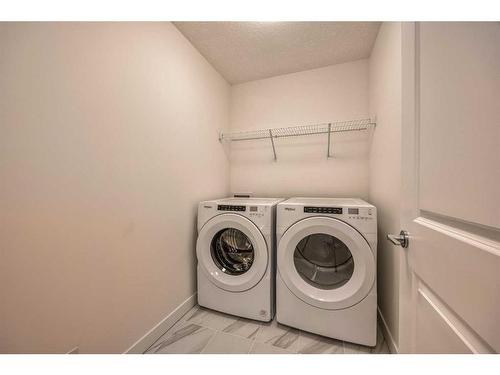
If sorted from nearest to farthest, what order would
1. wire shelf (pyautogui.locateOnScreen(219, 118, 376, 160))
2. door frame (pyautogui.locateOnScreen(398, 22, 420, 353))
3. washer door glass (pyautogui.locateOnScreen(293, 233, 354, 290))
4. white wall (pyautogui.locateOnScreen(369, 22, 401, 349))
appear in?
door frame (pyautogui.locateOnScreen(398, 22, 420, 353)) → white wall (pyautogui.locateOnScreen(369, 22, 401, 349)) → washer door glass (pyautogui.locateOnScreen(293, 233, 354, 290)) → wire shelf (pyautogui.locateOnScreen(219, 118, 376, 160))

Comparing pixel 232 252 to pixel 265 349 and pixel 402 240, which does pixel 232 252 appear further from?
pixel 402 240

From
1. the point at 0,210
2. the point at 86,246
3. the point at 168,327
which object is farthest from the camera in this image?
the point at 168,327

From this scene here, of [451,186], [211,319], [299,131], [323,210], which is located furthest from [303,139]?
[211,319]

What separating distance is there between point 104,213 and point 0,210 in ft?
1.12

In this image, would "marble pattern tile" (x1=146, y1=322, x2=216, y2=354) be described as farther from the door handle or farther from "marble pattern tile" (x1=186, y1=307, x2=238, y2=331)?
the door handle

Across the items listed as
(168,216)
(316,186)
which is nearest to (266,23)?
(316,186)

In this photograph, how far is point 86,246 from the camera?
888 mm

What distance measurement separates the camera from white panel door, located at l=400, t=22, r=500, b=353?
1.15 feet

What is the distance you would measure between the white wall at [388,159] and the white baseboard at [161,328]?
1434 millimetres

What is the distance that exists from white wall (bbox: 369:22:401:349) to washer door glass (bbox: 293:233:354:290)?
273 millimetres

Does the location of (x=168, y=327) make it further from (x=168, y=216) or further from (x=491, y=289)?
(x=491, y=289)

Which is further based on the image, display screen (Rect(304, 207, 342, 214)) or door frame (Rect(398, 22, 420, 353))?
display screen (Rect(304, 207, 342, 214))

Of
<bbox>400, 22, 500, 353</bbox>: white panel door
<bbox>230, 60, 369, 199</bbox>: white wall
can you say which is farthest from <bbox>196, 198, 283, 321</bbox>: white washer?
<bbox>400, 22, 500, 353</bbox>: white panel door

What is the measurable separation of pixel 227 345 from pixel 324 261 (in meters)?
0.87
